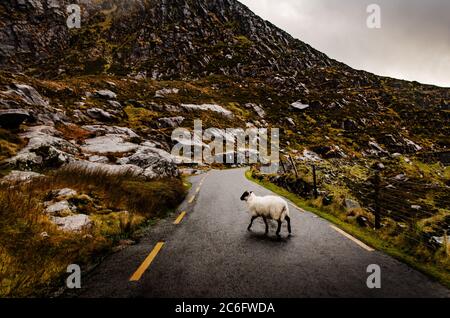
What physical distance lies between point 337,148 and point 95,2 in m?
186

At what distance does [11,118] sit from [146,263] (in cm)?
1956

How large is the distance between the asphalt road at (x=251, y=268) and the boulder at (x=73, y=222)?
1.47m

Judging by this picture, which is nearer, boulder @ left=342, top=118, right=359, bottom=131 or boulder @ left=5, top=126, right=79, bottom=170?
boulder @ left=5, top=126, right=79, bottom=170

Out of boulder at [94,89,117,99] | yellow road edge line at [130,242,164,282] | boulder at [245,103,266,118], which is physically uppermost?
boulder at [245,103,266,118]

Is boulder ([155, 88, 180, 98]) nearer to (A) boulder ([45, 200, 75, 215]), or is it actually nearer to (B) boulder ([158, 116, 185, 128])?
(B) boulder ([158, 116, 185, 128])

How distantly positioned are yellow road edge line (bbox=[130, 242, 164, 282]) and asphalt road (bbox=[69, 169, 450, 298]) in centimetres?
8

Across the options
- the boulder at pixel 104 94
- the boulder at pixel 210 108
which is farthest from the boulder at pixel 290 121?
the boulder at pixel 104 94

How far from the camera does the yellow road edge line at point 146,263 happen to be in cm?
468

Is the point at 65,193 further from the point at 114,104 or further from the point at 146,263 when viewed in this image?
the point at 114,104

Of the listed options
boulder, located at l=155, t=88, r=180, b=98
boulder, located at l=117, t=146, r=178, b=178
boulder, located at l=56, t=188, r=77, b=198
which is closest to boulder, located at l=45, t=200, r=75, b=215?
boulder, located at l=56, t=188, r=77, b=198

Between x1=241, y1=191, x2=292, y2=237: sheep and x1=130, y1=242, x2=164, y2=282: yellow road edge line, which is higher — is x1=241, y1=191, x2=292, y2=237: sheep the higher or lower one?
the higher one

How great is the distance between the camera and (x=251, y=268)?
5031 millimetres

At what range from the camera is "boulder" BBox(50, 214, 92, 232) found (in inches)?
260

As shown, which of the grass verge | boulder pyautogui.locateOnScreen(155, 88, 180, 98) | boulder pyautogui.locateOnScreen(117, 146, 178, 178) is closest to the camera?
the grass verge
